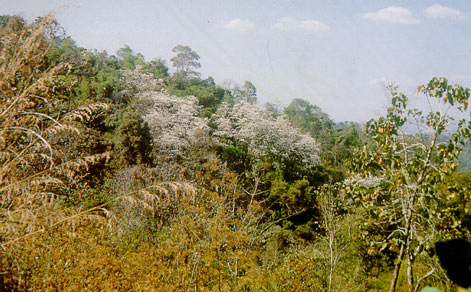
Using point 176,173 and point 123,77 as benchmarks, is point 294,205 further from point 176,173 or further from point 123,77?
point 123,77

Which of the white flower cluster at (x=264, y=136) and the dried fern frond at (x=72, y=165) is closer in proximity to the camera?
the dried fern frond at (x=72, y=165)

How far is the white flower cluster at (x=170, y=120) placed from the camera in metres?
16.6

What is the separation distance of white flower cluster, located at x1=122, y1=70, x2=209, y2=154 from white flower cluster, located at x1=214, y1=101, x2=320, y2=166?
2374 millimetres

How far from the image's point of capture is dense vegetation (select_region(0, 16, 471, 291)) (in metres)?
3.24

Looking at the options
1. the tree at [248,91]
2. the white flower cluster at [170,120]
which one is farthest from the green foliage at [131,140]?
the tree at [248,91]

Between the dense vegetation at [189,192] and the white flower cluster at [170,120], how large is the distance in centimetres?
9

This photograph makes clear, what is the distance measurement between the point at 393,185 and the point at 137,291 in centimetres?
501

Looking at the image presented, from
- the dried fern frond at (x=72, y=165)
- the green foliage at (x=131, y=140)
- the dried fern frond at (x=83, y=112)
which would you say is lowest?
the green foliage at (x=131, y=140)

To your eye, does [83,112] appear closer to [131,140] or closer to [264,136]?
[131,140]

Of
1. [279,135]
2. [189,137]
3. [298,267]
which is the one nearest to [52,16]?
[298,267]

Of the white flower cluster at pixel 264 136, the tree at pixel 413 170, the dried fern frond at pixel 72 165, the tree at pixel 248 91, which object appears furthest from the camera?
the tree at pixel 248 91

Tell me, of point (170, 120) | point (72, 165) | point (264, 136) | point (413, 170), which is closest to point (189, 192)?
point (72, 165)

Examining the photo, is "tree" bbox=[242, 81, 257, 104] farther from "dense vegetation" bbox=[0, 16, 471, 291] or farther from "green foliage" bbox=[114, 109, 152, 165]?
"green foliage" bbox=[114, 109, 152, 165]

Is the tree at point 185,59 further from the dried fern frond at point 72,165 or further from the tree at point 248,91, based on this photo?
the dried fern frond at point 72,165
